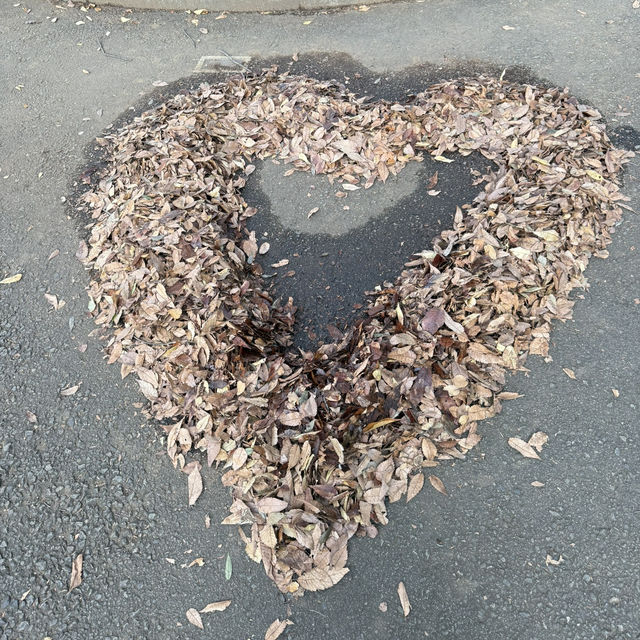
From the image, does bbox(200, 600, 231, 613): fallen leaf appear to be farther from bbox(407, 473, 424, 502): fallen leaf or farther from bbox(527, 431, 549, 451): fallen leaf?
bbox(527, 431, 549, 451): fallen leaf

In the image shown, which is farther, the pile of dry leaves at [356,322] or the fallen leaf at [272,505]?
the pile of dry leaves at [356,322]

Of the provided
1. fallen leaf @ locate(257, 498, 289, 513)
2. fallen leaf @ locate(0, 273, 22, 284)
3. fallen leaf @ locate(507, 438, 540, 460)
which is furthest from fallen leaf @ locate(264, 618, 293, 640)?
fallen leaf @ locate(0, 273, 22, 284)

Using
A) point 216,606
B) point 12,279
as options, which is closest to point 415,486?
point 216,606

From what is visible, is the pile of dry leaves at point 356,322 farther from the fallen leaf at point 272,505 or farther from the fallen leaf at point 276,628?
the fallen leaf at point 276,628

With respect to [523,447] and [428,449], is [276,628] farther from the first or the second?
[523,447]

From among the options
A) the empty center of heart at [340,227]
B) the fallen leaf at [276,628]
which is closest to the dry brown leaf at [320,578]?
the fallen leaf at [276,628]

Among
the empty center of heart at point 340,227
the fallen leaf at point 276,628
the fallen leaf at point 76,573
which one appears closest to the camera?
the fallen leaf at point 276,628
